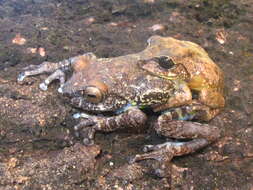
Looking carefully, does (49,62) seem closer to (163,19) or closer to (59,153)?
(59,153)

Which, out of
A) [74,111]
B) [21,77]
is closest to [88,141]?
[74,111]

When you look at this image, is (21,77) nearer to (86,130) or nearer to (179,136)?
(86,130)

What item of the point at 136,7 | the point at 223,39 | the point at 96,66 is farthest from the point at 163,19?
the point at 96,66

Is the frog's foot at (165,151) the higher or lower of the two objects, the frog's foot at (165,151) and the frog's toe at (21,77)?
the lower

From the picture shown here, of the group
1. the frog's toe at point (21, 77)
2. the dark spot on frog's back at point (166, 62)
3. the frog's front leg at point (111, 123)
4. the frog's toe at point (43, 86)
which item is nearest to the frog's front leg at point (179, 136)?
the frog's front leg at point (111, 123)

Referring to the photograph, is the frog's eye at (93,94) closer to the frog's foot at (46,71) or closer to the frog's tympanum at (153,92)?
the frog's tympanum at (153,92)
